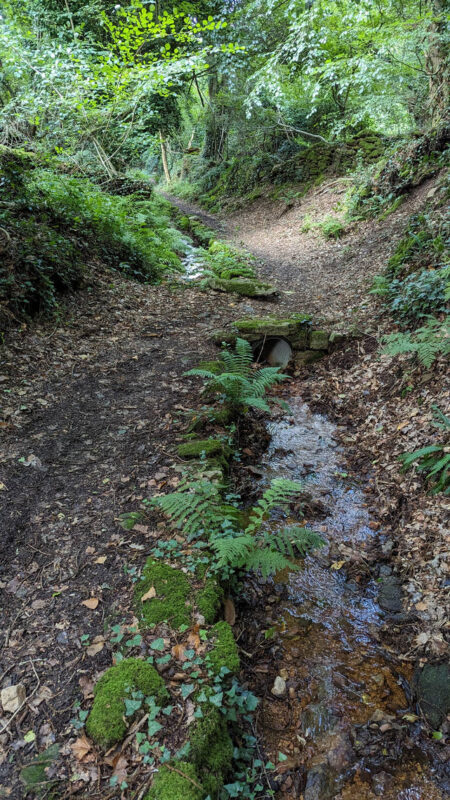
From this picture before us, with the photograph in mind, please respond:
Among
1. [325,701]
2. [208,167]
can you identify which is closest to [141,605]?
[325,701]

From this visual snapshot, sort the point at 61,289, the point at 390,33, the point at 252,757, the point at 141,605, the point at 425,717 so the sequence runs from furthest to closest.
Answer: the point at 390,33
the point at 61,289
the point at 141,605
the point at 425,717
the point at 252,757

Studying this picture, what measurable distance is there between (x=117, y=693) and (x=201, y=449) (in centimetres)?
225

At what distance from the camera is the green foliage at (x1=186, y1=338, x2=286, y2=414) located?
15.6 ft

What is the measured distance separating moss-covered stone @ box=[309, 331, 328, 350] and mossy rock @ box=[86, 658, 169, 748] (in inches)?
206

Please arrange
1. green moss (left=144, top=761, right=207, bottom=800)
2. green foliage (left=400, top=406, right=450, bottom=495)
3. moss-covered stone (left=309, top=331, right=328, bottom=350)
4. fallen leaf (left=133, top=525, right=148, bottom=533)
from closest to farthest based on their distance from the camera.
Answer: green moss (left=144, top=761, right=207, bottom=800), fallen leaf (left=133, top=525, right=148, bottom=533), green foliage (left=400, top=406, right=450, bottom=495), moss-covered stone (left=309, top=331, right=328, bottom=350)

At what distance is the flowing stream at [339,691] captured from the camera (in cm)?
224

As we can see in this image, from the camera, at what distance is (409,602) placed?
3.12 meters

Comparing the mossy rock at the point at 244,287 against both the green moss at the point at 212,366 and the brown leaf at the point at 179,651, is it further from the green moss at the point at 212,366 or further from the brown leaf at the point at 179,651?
the brown leaf at the point at 179,651

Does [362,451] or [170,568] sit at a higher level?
[170,568]

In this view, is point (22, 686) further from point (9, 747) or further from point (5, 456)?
point (5, 456)

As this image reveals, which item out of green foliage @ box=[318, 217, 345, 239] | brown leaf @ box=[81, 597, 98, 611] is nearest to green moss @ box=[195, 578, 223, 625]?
brown leaf @ box=[81, 597, 98, 611]

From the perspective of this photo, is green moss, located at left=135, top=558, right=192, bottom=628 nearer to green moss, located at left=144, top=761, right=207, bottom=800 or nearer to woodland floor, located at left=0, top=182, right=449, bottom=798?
woodland floor, located at left=0, top=182, right=449, bottom=798

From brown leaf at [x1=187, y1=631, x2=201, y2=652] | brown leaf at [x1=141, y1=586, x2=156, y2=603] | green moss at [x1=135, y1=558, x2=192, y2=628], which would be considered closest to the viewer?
brown leaf at [x1=187, y1=631, x2=201, y2=652]

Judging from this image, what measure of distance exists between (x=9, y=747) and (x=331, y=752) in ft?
5.71
